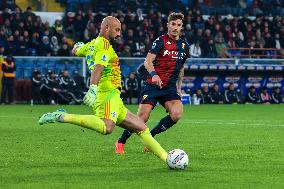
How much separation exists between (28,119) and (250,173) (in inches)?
522

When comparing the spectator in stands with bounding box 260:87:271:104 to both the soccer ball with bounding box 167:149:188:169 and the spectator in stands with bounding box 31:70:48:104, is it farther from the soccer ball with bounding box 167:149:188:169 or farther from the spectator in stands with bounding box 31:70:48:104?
the soccer ball with bounding box 167:149:188:169

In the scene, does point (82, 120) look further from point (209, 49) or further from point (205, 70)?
point (209, 49)

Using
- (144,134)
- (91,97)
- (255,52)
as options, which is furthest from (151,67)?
(255,52)

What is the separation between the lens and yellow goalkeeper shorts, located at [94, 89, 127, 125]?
1100cm

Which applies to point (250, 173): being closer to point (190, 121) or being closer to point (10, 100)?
point (190, 121)

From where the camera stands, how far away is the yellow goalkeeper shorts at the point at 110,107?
36.1 feet

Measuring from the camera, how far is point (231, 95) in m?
35.9

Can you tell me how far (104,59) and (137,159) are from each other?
1.84 meters

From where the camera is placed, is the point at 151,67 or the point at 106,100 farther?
the point at 151,67

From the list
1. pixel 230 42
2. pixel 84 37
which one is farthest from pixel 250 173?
pixel 230 42

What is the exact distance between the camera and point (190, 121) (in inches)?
891

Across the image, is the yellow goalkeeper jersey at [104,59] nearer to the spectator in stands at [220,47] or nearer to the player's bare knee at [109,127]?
the player's bare knee at [109,127]

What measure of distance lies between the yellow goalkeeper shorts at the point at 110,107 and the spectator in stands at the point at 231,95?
974 inches

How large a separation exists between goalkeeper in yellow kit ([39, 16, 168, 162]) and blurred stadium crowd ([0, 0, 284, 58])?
2153 cm
